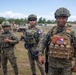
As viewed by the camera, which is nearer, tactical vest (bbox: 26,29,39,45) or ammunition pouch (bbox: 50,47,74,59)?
ammunition pouch (bbox: 50,47,74,59)

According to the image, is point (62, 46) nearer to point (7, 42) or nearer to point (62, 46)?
point (62, 46)

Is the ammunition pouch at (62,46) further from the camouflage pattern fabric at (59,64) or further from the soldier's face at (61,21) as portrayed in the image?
the soldier's face at (61,21)

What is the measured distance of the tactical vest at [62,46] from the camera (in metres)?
4.68

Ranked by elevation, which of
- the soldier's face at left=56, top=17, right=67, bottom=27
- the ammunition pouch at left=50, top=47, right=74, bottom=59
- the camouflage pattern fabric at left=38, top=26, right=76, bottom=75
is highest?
the soldier's face at left=56, top=17, right=67, bottom=27

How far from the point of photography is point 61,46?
4.70 metres

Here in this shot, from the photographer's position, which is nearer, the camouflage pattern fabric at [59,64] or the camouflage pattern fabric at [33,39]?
the camouflage pattern fabric at [59,64]

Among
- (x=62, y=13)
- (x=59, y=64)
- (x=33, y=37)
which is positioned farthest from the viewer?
(x=33, y=37)

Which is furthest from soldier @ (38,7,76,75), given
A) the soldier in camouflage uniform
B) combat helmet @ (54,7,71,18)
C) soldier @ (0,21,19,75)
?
soldier @ (0,21,19,75)

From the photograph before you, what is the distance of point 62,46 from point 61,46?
19 mm

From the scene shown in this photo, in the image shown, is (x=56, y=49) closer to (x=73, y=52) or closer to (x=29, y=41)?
(x=73, y=52)

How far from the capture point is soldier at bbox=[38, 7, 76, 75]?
4.68 m

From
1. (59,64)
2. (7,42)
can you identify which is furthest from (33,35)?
(59,64)

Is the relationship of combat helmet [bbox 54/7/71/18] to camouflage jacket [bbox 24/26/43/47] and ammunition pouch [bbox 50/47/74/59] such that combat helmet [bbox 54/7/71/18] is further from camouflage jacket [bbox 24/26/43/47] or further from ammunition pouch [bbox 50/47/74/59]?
camouflage jacket [bbox 24/26/43/47]

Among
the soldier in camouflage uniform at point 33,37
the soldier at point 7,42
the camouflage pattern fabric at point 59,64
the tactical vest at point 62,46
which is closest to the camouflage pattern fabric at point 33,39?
the soldier in camouflage uniform at point 33,37
